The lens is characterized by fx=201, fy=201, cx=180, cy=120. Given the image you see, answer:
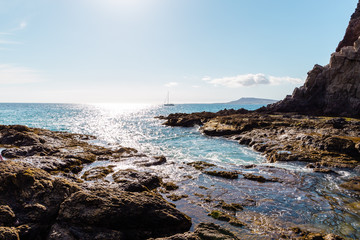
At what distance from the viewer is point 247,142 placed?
36.8m

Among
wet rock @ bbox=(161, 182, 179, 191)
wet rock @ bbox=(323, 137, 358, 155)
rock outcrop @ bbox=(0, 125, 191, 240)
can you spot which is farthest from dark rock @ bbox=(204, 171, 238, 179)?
wet rock @ bbox=(323, 137, 358, 155)

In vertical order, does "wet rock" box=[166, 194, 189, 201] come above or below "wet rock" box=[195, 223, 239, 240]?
below

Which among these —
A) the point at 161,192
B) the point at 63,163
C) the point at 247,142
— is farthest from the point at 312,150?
the point at 63,163

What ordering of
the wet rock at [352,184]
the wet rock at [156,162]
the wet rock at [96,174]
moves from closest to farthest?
1. the wet rock at [352,184]
2. the wet rock at [96,174]
3. the wet rock at [156,162]

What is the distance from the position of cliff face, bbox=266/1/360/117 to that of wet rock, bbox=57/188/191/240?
6160cm

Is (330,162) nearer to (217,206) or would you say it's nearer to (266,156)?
(266,156)

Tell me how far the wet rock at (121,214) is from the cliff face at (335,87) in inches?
2425

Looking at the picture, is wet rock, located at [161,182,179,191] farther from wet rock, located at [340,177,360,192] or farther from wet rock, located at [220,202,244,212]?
wet rock, located at [340,177,360,192]

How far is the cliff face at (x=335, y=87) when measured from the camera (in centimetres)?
5472

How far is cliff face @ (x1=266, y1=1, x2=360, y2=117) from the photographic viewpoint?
54719mm

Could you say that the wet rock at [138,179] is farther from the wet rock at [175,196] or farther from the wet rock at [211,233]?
the wet rock at [211,233]

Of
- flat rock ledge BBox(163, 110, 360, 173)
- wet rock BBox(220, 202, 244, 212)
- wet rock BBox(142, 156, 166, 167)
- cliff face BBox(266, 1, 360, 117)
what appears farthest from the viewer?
cliff face BBox(266, 1, 360, 117)

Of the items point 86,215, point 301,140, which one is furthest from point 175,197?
point 301,140

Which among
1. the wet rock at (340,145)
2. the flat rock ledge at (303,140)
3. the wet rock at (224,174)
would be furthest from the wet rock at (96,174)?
the wet rock at (340,145)
